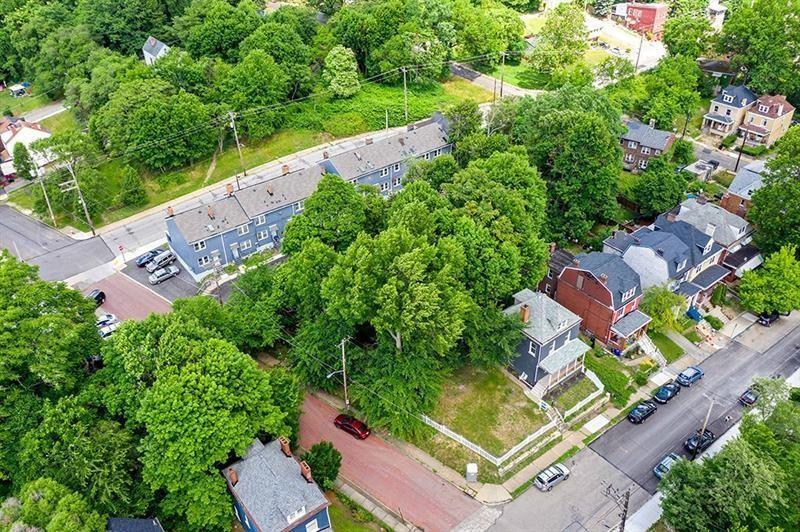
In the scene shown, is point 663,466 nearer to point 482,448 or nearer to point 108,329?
→ point 482,448

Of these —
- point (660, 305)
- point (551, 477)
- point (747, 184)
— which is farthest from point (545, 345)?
point (747, 184)

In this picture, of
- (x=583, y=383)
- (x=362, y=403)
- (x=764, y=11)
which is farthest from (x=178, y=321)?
(x=764, y=11)

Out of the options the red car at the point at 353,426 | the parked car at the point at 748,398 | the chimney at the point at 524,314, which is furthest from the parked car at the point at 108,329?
the parked car at the point at 748,398

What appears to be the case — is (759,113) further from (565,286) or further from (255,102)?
(255,102)

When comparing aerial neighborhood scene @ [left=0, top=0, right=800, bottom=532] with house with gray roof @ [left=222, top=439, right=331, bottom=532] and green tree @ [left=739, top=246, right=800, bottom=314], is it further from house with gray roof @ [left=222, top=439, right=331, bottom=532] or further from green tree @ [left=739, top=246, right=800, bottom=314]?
green tree @ [left=739, top=246, right=800, bottom=314]

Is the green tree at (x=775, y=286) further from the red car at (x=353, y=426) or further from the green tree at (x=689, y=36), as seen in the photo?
the green tree at (x=689, y=36)
